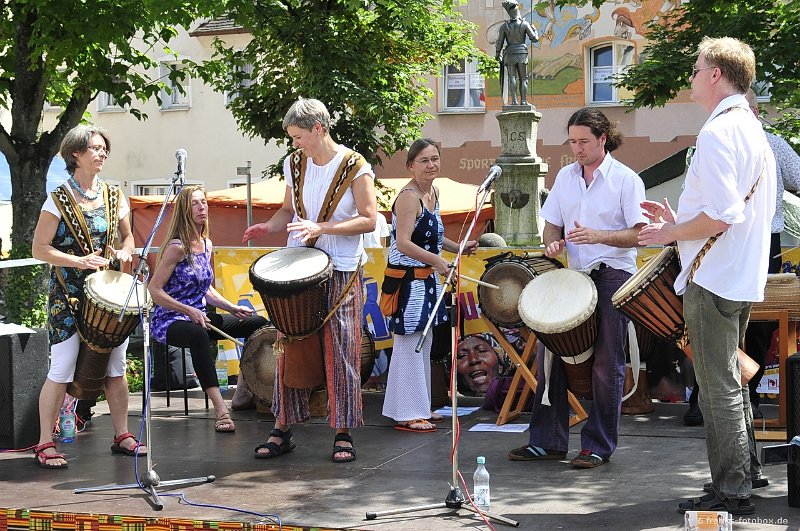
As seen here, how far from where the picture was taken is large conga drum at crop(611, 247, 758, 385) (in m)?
5.27

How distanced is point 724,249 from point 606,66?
21.8 meters

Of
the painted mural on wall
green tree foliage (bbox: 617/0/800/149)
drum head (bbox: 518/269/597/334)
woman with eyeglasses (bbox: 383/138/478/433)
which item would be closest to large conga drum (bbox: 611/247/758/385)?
drum head (bbox: 518/269/597/334)

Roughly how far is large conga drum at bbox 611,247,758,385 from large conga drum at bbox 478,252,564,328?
200cm

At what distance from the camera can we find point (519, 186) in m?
19.4

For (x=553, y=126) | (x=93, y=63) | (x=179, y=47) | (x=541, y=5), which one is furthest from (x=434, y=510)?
(x=179, y=47)

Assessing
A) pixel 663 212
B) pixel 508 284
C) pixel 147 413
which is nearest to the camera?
pixel 663 212

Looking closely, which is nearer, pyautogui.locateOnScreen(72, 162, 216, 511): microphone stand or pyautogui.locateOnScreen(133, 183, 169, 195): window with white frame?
pyautogui.locateOnScreen(72, 162, 216, 511): microphone stand

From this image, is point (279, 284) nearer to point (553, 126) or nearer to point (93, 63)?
point (93, 63)

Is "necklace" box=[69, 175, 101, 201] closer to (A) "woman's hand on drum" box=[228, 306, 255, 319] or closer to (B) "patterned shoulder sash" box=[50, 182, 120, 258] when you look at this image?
(B) "patterned shoulder sash" box=[50, 182, 120, 258]

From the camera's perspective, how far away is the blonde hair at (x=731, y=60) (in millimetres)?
4855

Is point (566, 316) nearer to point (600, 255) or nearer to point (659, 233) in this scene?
point (600, 255)

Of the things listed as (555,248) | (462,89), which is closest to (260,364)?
(555,248)

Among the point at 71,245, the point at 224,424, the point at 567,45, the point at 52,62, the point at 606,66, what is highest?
the point at 567,45

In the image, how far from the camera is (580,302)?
5.96m
